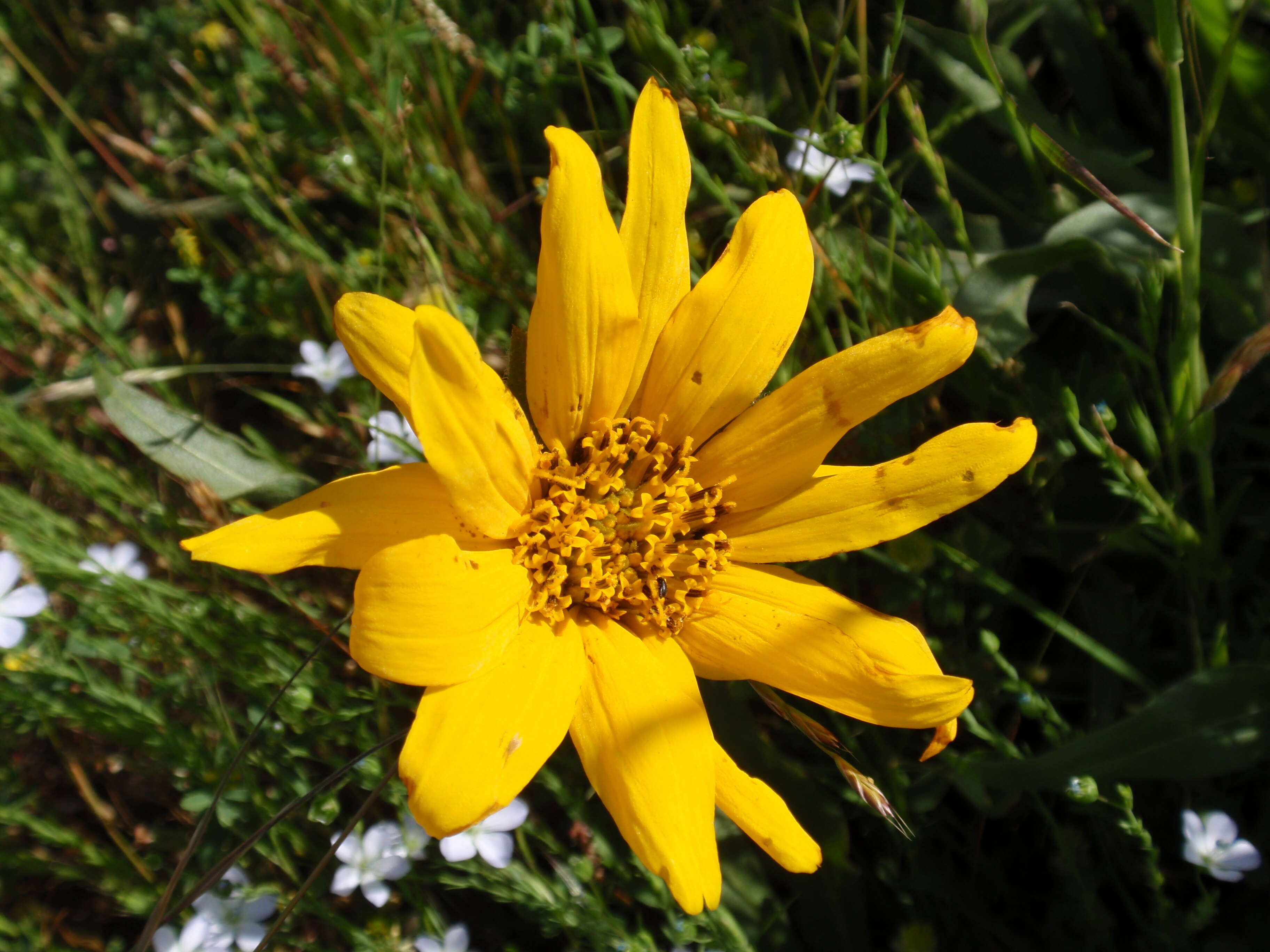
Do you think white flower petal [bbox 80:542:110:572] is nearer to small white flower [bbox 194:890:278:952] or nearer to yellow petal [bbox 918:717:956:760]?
small white flower [bbox 194:890:278:952]

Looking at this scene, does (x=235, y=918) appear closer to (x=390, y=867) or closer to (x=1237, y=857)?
(x=390, y=867)

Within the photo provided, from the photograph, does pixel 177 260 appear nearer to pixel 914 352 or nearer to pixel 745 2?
pixel 745 2

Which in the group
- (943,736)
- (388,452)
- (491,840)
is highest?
(943,736)

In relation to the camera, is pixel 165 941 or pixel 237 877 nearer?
pixel 165 941

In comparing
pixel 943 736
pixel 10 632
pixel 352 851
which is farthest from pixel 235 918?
pixel 943 736

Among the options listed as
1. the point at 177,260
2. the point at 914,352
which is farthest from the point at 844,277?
the point at 177,260

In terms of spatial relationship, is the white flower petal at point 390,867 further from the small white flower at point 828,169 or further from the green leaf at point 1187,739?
the small white flower at point 828,169
